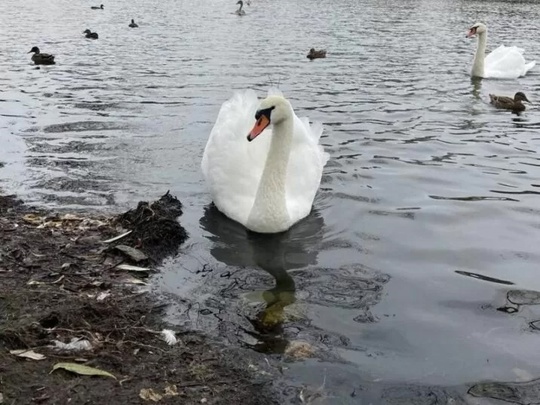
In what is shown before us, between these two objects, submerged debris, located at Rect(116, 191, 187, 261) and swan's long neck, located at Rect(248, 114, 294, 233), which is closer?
submerged debris, located at Rect(116, 191, 187, 261)

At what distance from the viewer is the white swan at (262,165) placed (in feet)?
25.4

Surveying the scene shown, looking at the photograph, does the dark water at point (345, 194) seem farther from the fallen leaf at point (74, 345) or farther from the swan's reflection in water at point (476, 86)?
the fallen leaf at point (74, 345)

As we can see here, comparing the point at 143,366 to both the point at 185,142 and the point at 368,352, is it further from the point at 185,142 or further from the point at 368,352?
the point at 185,142

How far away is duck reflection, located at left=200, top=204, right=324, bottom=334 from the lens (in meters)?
6.58

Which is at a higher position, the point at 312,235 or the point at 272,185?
the point at 272,185

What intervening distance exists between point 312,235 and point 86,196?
9.75 feet

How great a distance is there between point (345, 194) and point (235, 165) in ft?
5.46

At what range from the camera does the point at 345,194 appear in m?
9.09

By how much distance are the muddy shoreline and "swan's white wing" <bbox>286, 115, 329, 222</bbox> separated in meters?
1.59

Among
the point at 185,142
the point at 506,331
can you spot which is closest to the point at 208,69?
the point at 185,142

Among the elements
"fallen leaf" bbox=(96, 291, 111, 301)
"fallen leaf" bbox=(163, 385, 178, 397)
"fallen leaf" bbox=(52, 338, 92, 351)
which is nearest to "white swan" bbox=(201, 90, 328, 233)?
"fallen leaf" bbox=(96, 291, 111, 301)

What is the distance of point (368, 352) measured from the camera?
545 centimetres

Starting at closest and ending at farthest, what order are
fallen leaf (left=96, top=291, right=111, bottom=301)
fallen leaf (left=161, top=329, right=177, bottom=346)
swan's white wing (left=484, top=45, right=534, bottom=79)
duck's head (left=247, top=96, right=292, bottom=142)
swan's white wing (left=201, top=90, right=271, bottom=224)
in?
fallen leaf (left=161, top=329, right=177, bottom=346)
fallen leaf (left=96, top=291, right=111, bottom=301)
duck's head (left=247, top=96, right=292, bottom=142)
swan's white wing (left=201, top=90, right=271, bottom=224)
swan's white wing (left=484, top=45, right=534, bottom=79)

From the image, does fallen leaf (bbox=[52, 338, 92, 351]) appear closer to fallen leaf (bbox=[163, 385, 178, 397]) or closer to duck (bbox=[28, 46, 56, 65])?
fallen leaf (bbox=[163, 385, 178, 397])
